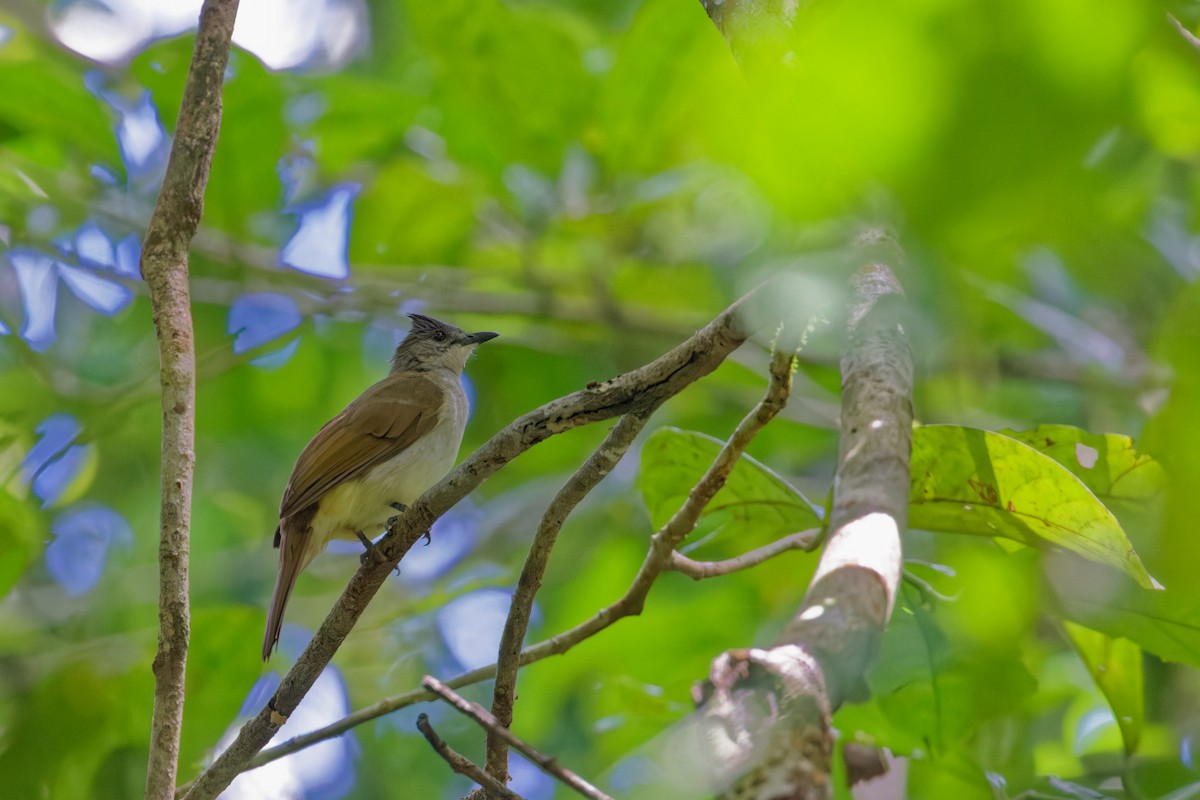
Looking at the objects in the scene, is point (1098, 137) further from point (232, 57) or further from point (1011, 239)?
point (232, 57)

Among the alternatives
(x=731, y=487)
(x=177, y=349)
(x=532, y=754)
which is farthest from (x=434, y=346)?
(x=532, y=754)

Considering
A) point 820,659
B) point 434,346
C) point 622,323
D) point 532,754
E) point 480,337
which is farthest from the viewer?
point 434,346

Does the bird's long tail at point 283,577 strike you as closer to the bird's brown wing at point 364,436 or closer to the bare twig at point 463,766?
the bird's brown wing at point 364,436

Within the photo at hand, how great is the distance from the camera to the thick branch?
904 millimetres

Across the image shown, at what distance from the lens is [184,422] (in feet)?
8.32

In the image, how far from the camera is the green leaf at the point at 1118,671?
2.66 m

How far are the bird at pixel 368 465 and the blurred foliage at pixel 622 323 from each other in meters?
0.43

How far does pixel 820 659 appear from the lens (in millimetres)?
1043

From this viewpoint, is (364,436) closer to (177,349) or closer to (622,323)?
(622,323)

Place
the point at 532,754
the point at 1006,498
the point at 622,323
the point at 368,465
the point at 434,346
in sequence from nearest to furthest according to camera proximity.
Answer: the point at 532,754 → the point at 1006,498 → the point at 368,465 → the point at 622,323 → the point at 434,346

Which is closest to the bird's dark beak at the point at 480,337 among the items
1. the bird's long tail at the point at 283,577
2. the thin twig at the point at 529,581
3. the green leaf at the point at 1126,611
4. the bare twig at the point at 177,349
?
the bird's long tail at the point at 283,577

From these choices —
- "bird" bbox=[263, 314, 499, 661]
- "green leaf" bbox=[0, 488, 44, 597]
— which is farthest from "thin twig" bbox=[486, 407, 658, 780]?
"green leaf" bbox=[0, 488, 44, 597]

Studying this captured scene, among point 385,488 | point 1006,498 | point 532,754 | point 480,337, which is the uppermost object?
point 480,337

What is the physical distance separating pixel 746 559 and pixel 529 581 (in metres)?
0.58
